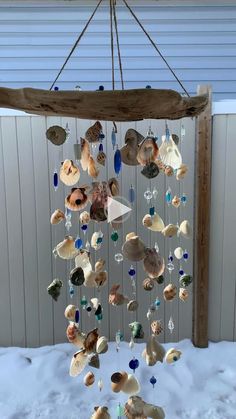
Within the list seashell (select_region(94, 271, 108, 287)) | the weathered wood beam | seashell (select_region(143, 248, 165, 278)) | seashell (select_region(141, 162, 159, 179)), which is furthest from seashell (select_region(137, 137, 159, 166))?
seashell (select_region(94, 271, 108, 287))

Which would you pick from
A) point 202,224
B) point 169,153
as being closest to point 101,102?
point 169,153

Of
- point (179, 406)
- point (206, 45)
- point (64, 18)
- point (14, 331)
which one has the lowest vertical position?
point (179, 406)

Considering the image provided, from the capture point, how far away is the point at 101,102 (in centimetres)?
81

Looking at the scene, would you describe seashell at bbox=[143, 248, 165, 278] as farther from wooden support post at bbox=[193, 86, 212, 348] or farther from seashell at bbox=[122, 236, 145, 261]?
wooden support post at bbox=[193, 86, 212, 348]

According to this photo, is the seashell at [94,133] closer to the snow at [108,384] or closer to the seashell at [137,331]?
the seashell at [137,331]

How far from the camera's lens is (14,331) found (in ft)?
7.88

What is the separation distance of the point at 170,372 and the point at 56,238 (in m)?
0.98

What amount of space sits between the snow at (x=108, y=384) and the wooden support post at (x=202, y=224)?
6.2 inches

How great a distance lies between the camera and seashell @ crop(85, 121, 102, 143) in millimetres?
1097

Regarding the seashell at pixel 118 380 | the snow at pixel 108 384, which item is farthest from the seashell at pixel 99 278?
the snow at pixel 108 384

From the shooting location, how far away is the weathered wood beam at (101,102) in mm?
800

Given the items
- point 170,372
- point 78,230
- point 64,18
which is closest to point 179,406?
point 170,372

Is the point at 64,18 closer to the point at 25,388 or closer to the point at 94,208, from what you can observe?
the point at 94,208

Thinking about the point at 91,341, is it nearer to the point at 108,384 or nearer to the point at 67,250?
the point at 67,250
